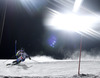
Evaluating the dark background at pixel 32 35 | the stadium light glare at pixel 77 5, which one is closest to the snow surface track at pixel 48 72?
the dark background at pixel 32 35

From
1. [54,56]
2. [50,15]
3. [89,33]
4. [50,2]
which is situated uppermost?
[50,2]

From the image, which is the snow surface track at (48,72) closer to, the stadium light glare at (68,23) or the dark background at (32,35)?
the dark background at (32,35)

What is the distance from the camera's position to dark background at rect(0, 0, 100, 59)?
18.5 m

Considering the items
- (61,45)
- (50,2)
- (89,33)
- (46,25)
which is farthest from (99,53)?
(50,2)

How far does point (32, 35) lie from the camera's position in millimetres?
19297

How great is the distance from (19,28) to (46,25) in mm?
3832

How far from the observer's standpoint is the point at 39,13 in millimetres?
Answer: 19172

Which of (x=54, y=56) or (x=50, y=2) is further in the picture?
(x=50, y=2)

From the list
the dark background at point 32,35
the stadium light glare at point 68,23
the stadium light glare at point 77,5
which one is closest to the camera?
the stadium light glare at point 68,23

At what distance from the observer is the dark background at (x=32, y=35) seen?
60.5 ft

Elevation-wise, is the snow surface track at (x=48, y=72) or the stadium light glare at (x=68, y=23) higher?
the stadium light glare at (x=68, y=23)

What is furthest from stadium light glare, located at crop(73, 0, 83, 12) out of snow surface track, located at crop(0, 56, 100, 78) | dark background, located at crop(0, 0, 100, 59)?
snow surface track, located at crop(0, 56, 100, 78)

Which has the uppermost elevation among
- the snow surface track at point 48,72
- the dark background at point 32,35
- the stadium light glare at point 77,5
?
the stadium light glare at point 77,5

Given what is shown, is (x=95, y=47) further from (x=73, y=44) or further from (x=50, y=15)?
(x=50, y=15)
